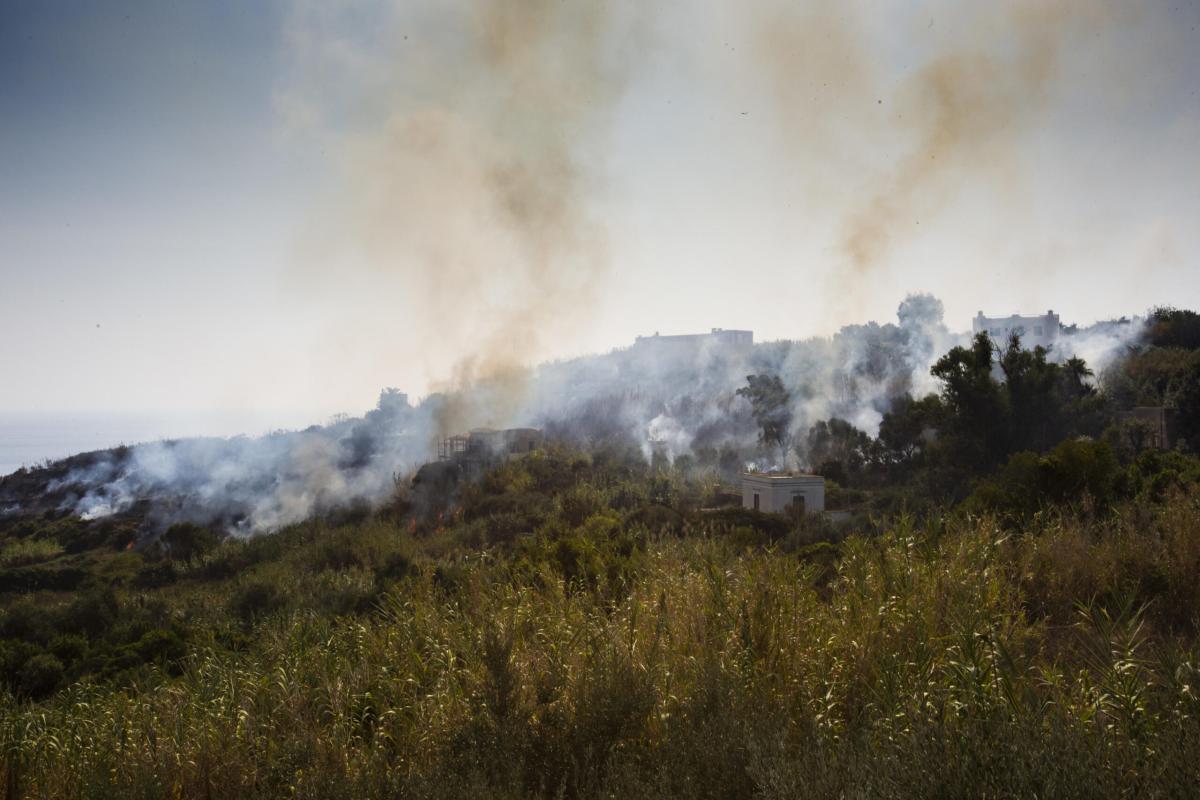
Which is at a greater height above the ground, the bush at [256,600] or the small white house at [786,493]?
the small white house at [786,493]

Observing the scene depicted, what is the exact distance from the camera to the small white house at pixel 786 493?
21.8m

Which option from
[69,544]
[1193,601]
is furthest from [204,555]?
[1193,601]

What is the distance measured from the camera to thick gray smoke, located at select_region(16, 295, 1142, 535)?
39656 mm

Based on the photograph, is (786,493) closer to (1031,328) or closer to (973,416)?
(973,416)

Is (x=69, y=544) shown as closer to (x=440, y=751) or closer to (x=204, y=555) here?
(x=204, y=555)

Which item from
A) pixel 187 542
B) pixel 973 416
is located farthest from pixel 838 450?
pixel 187 542

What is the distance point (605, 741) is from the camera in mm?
4188

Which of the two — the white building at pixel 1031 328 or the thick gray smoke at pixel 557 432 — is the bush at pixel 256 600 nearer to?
the thick gray smoke at pixel 557 432

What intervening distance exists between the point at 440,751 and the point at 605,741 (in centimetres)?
89

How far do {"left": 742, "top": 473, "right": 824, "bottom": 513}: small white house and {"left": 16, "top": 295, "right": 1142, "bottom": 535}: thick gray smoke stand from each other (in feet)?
37.2

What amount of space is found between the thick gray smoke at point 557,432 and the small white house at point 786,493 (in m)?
11.4

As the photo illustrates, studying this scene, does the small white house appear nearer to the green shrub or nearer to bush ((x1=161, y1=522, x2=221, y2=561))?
bush ((x1=161, y1=522, x2=221, y2=561))

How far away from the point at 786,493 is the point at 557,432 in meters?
27.8

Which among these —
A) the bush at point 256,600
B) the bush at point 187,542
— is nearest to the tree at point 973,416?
the bush at point 256,600
